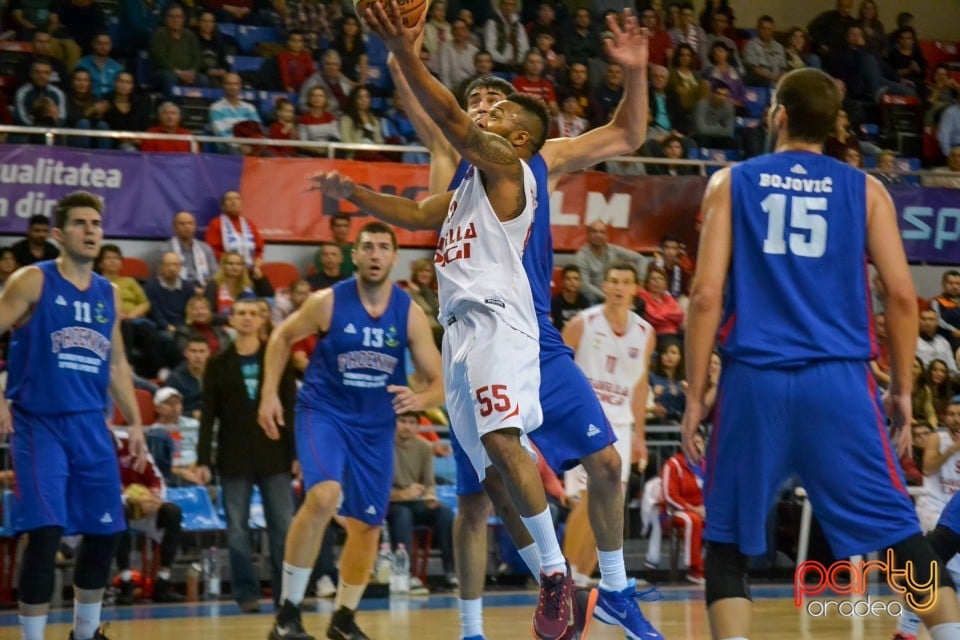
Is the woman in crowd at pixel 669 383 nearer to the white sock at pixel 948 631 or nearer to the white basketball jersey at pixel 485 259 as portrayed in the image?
the white basketball jersey at pixel 485 259

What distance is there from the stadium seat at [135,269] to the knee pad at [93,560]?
6604 millimetres

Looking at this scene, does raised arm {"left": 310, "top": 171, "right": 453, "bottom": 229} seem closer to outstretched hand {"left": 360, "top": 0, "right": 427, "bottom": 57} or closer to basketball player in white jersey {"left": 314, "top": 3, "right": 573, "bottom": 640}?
basketball player in white jersey {"left": 314, "top": 3, "right": 573, "bottom": 640}

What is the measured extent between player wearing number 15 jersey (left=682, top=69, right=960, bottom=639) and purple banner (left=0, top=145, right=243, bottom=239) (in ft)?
31.4

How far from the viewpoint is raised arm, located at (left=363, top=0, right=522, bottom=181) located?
4.97 metres

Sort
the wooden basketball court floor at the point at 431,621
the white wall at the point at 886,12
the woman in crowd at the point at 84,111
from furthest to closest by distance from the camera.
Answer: the white wall at the point at 886,12 < the woman in crowd at the point at 84,111 < the wooden basketball court floor at the point at 431,621

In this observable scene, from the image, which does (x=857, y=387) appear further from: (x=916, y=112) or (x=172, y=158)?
(x=916, y=112)

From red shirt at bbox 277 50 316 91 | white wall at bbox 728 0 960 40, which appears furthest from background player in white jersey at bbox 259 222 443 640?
white wall at bbox 728 0 960 40

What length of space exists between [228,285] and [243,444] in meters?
3.28

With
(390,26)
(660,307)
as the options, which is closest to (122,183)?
(660,307)

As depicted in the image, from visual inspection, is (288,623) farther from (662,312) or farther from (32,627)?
(662,312)

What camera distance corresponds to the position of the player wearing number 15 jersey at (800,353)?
438cm

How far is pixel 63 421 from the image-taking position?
6844 millimetres

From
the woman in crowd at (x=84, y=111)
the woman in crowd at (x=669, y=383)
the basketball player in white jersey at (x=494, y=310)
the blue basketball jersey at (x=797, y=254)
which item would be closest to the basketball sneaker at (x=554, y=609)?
the basketball player in white jersey at (x=494, y=310)

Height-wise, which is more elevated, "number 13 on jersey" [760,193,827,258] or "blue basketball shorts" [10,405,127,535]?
"number 13 on jersey" [760,193,827,258]
